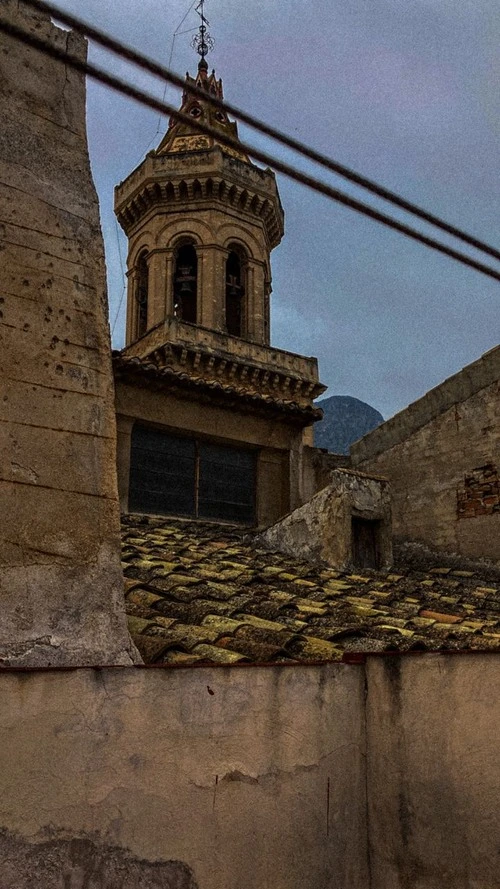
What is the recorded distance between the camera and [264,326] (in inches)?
853

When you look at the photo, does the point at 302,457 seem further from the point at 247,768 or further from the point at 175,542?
the point at 247,768

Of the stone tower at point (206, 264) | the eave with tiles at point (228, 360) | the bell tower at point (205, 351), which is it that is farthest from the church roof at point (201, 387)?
the stone tower at point (206, 264)

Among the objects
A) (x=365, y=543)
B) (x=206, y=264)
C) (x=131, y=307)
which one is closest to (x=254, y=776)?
(x=365, y=543)

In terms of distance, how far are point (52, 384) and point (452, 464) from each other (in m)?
9.09

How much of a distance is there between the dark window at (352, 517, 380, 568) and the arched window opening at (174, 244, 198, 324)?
1233cm

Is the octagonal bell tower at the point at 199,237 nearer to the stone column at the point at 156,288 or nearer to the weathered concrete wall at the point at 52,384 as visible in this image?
the stone column at the point at 156,288

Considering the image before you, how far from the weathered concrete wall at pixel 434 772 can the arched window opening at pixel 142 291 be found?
19.0m

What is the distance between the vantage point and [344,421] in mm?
107250

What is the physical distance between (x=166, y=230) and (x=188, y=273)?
4.49 ft

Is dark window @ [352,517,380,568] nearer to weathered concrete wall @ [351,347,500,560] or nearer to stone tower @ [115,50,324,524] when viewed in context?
weathered concrete wall @ [351,347,500,560]

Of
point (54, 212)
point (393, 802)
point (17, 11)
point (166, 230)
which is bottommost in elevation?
point (393, 802)

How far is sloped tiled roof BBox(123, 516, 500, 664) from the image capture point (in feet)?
13.4

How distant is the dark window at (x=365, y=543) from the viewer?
31.0 ft

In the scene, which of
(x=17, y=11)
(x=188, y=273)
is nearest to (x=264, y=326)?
(x=188, y=273)
